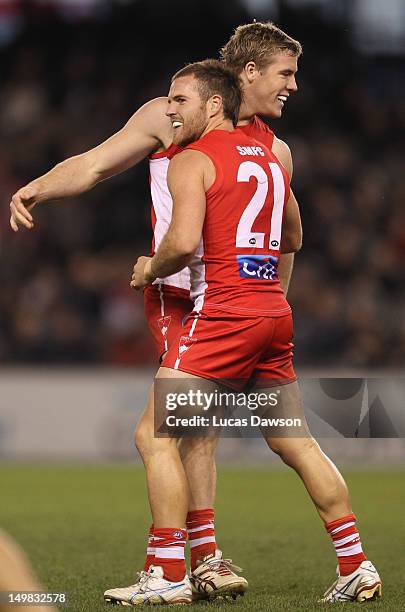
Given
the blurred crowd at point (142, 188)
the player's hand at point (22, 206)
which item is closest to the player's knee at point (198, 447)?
the player's hand at point (22, 206)

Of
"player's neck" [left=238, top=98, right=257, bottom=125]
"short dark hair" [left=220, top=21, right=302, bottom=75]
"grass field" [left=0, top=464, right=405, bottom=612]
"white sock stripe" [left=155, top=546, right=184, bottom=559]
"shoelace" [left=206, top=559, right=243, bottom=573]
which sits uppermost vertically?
"short dark hair" [left=220, top=21, right=302, bottom=75]

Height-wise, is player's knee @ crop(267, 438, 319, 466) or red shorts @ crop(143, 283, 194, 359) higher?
red shorts @ crop(143, 283, 194, 359)

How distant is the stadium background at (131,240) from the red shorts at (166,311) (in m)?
3.21

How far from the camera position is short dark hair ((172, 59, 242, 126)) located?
4.75 m

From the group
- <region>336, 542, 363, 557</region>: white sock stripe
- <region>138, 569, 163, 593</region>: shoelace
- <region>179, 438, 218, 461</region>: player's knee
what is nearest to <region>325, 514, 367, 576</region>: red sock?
<region>336, 542, 363, 557</region>: white sock stripe

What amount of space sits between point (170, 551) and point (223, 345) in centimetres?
79

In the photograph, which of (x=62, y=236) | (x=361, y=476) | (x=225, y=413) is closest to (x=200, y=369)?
(x=225, y=413)

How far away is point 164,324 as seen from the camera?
17.0ft

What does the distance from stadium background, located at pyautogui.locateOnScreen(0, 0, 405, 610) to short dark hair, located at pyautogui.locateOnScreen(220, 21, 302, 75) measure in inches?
154

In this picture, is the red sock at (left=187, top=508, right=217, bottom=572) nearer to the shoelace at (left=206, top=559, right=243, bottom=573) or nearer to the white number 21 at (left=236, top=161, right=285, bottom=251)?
the shoelace at (left=206, top=559, right=243, bottom=573)

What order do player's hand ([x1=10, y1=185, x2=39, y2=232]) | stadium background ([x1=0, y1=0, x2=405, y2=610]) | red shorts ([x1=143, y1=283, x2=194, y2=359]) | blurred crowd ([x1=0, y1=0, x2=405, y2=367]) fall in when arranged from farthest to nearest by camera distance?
blurred crowd ([x1=0, y1=0, x2=405, y2=367])
stadium background ([x1=0, y1=0, x2=405, y2=610])
red shorts ([x1=143, y1=283, x2=194, y2=359])
player's hand ([x1=10, y1=185, x2=39, y2=232])

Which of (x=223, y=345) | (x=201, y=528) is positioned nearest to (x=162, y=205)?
(x=223, y=345)

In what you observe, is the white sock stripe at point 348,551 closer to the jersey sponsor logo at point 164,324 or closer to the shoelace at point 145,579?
the shoelace at point 145,579

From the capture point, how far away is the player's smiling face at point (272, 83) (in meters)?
4.96
